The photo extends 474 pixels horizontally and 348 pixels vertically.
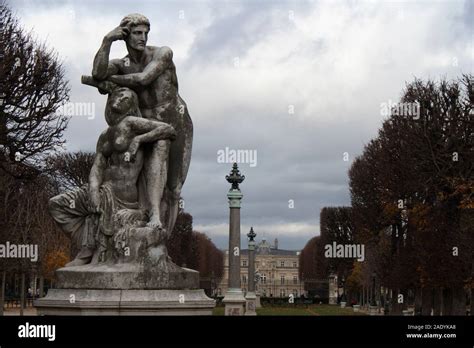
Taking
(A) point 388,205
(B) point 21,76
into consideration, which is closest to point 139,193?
(B) point 21,76

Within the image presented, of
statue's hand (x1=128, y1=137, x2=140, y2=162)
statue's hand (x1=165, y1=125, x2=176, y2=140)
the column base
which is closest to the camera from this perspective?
statue's hand (x1=128, y1=137, x2=140, y2=162)

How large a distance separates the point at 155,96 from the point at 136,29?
0.94 metres

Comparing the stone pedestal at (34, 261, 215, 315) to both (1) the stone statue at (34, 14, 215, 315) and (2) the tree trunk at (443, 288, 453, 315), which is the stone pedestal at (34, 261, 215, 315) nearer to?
(1) the stone statue at (34, 14, 215, 315)

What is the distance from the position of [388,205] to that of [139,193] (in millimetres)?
30947

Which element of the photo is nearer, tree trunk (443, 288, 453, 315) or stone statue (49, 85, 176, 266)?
stone statue (49, 85, 176, 266)

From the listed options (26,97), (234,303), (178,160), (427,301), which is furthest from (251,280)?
(178,160)

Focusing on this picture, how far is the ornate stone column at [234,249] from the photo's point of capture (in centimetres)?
4303

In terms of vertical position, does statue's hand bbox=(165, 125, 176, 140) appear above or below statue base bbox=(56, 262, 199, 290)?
above

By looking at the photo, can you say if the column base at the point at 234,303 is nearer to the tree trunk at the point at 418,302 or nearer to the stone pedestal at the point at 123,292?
the tree trunk at the point at 418,302

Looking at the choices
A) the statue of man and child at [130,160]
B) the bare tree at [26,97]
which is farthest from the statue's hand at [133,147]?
the bare tree at [26,97]

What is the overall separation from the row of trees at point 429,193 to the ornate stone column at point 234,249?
6.81 m

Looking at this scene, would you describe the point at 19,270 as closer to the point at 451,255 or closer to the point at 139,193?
the point at 451,255

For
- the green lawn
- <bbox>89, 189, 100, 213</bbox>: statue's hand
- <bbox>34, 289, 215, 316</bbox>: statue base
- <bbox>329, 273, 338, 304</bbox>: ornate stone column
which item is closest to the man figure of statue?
<bbox>89, 189, 100, 213</bbox>: statue's hand

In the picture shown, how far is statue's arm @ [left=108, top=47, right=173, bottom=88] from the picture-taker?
459 inches
